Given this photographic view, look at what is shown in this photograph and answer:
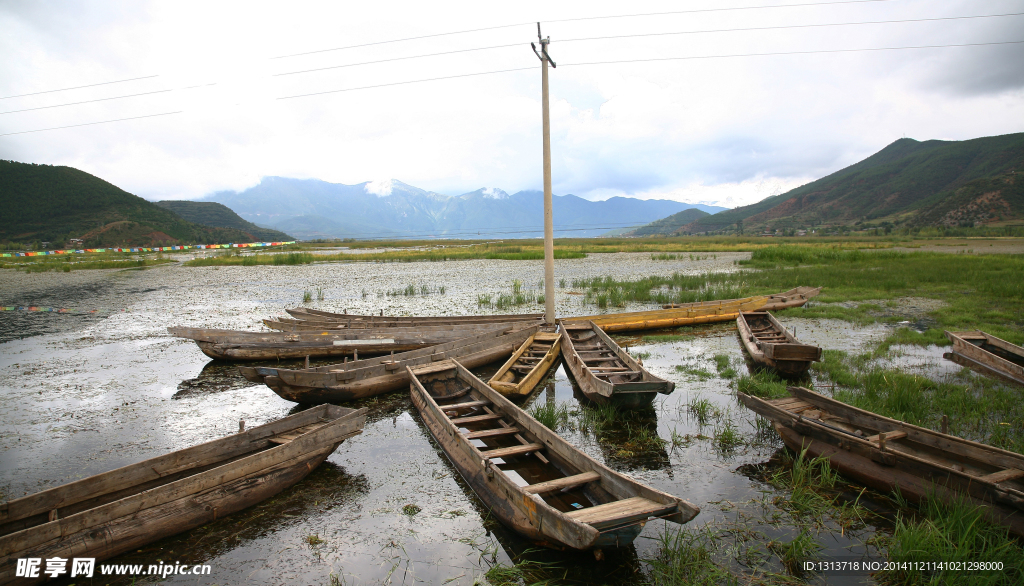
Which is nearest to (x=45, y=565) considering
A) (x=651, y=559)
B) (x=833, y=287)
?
(x=651, y=559)

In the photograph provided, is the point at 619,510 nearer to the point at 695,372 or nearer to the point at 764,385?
the point at 764,385

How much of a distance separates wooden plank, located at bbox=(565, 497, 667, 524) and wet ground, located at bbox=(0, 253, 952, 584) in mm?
736

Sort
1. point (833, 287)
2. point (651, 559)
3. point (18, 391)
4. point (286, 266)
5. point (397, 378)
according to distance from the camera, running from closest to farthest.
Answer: point (651, 559), point (397, 378), point (18, 391), point (833, 287), point (286, 266)

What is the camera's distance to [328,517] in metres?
5.46

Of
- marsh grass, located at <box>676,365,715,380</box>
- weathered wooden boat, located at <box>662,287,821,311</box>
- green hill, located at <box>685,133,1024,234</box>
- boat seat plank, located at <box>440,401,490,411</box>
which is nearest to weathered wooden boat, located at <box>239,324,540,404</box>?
boat seat plank, located at <box>440,401,490,411</box>

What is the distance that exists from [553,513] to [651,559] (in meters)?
1.33

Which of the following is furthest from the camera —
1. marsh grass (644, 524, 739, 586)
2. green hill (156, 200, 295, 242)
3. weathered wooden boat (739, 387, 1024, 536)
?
green hill (156, 200, 295, 242)

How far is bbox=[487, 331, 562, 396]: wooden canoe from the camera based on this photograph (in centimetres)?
879

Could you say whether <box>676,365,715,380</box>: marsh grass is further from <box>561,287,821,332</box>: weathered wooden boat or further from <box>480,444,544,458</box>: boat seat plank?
<box>480,444,544,458</box>: boat seat plank

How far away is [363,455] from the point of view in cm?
711

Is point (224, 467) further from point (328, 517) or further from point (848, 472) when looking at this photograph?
point (848, 472)

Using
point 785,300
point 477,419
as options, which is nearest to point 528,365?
point 477,419

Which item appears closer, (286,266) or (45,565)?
(45,565)

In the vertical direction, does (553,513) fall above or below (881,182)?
below
